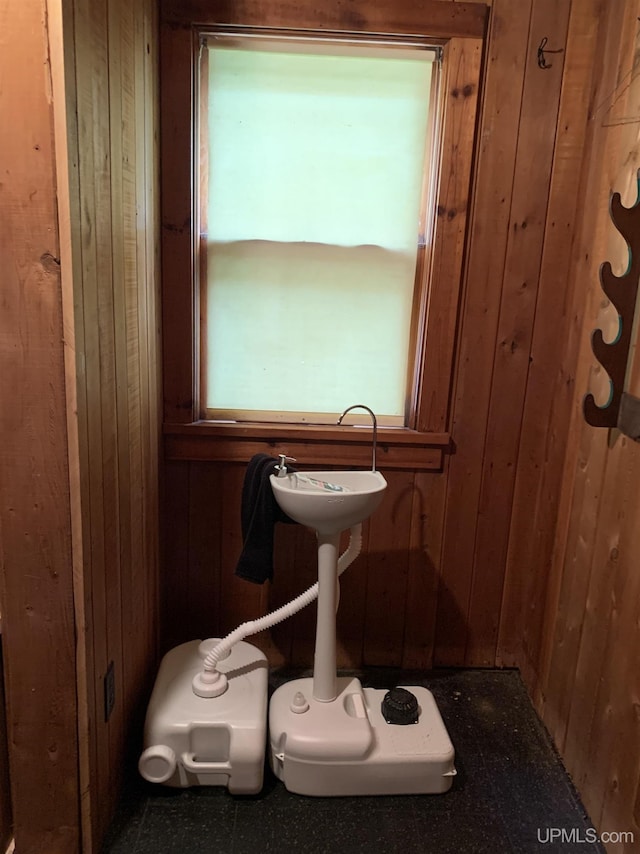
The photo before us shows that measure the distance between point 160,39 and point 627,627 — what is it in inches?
81.4

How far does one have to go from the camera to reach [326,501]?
177 cm

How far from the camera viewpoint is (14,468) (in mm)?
1401

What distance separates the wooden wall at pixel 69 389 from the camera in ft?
4.23

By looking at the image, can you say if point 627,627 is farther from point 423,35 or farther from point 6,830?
point 423,35

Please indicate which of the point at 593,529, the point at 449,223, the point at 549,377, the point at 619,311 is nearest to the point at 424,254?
the point at 449,223

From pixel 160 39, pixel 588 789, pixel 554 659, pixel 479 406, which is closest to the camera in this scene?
pixel 588 789

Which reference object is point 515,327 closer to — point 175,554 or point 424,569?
point 424,569

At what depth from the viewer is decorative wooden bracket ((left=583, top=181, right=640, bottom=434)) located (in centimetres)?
160

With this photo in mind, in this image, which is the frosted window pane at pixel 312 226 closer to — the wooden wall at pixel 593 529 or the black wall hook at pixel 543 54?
the black wall hook at pixel 543 54

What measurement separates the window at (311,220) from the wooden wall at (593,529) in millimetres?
484

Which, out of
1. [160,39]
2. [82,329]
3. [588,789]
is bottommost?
[588,789]

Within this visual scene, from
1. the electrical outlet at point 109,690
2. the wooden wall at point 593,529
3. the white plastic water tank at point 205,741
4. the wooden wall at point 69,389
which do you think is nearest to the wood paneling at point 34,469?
the wooden wall at point 69,389

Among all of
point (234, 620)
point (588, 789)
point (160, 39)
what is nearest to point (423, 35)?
point (160, 39)

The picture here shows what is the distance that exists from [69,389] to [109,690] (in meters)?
0.82
